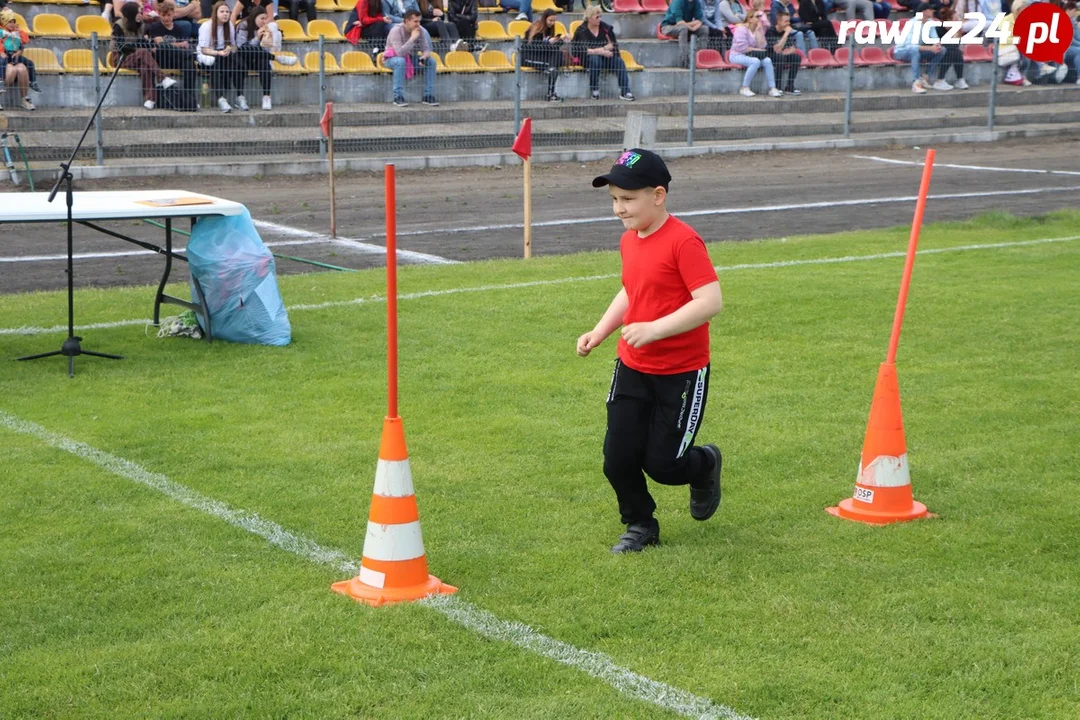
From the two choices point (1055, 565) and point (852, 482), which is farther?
point (852, 482)

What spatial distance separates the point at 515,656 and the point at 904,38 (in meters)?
30.0

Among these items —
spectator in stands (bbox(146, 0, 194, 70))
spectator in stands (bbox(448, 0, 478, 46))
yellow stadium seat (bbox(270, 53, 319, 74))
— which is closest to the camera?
spectator in stands (bbox(146, 0, 194, 70))

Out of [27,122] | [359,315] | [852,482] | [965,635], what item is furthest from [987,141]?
[965,635]

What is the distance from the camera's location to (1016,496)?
6250 millimetres

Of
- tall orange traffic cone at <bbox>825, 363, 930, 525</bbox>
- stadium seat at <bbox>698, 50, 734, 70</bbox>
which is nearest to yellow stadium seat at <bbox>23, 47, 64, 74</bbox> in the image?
stadium seat at <bbox>698, 50, 734, 70</bbox>

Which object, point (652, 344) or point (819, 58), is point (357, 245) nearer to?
point (652, 344)

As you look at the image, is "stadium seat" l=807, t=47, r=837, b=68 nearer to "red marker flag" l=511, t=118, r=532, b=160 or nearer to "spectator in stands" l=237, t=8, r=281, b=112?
"spectator in stands" l=237, t=8, r=281, b=112

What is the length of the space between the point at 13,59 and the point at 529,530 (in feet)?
59.2

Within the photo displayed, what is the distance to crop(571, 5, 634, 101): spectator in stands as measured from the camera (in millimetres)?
26406

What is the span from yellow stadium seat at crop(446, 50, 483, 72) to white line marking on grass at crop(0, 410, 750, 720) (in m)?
20.0

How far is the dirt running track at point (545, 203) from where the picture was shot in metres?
14.5

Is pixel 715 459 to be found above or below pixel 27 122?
below

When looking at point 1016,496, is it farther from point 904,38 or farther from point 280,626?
point 904,38

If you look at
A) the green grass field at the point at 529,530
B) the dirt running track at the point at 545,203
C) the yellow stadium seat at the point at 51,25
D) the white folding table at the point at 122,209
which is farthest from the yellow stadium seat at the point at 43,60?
the white folding table at the point at 122,209
